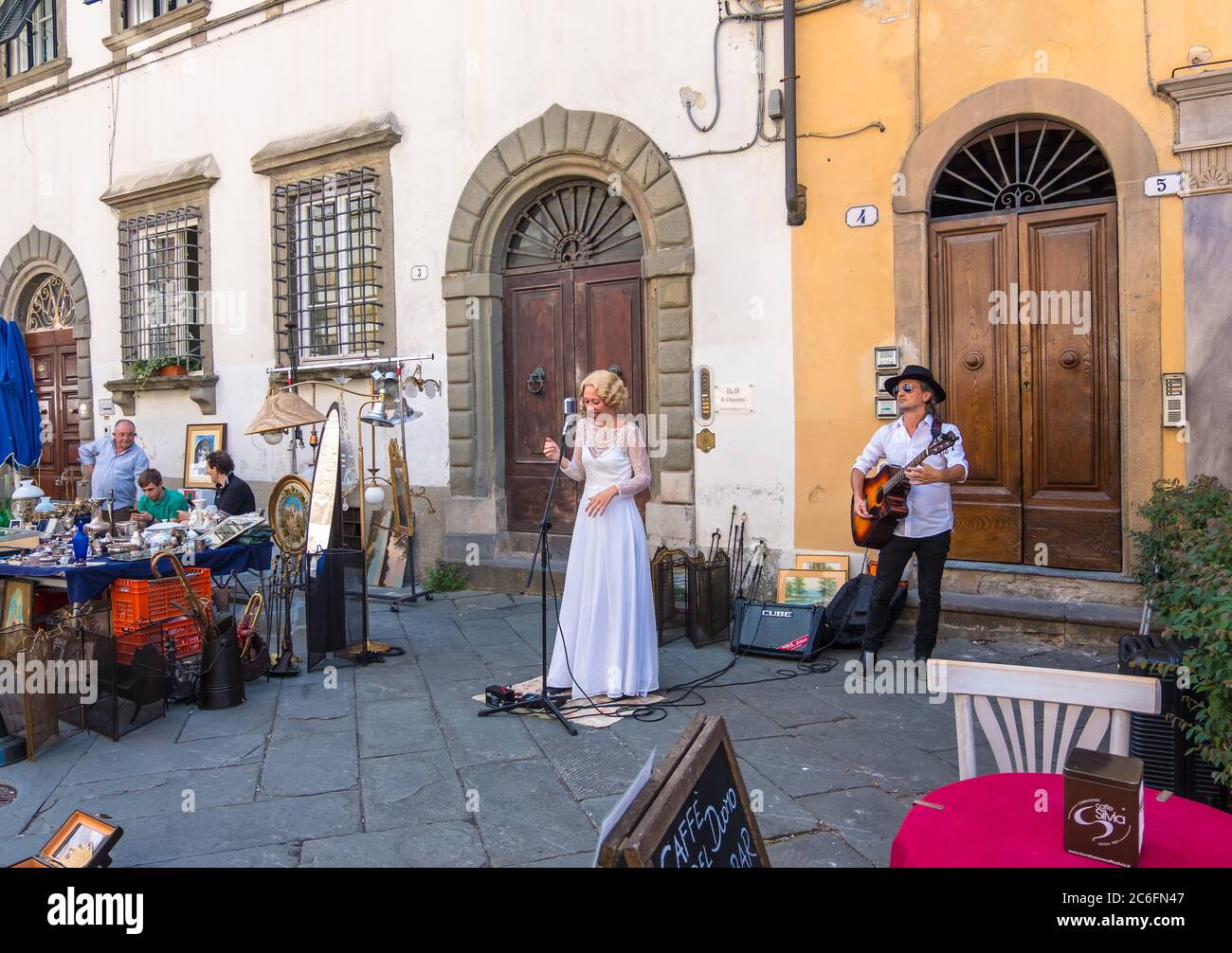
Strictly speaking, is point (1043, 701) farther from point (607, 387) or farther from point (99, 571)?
point (99, 571)

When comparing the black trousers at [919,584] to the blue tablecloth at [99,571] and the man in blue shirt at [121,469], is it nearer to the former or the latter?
the blue tablecloth at [99,571]

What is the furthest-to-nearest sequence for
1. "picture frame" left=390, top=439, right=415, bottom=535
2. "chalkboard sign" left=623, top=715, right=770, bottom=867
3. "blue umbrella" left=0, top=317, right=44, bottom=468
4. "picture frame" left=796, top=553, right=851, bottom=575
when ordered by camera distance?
"picture frame" left=390, top=439, right=415, bottom=535 → "blue umbrella" left=0, top=317, right=44, bottom=468 → "picture frame" left=796, top=553, right=851, bottom=575 → "chalkboard sign" left=623, top=715, right=770, bottom=867

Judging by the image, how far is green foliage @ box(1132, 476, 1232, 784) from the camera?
8.39 ft

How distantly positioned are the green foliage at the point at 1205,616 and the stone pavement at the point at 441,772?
117 centimetres

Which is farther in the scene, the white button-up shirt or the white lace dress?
the white button-up shirt

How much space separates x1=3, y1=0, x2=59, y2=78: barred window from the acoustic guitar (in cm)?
1290

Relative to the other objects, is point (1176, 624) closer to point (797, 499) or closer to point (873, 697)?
point (873, 697)

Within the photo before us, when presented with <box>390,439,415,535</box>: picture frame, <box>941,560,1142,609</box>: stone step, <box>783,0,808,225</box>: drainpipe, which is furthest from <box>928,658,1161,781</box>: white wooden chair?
<box>390,439,415,535</box>: picture frame

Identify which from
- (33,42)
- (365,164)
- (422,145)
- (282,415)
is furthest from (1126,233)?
(33,42)

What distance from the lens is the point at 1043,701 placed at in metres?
2.68

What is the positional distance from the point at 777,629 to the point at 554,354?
3.62m

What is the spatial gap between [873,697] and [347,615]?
11.1 ft

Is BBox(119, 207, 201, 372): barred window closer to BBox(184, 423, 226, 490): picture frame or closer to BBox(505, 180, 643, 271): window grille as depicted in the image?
BBox(184, 423, 226, 490): picture frame

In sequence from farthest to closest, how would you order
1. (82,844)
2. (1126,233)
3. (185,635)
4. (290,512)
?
(290,512) < (1126,233) < (185,635) < (82,844)
